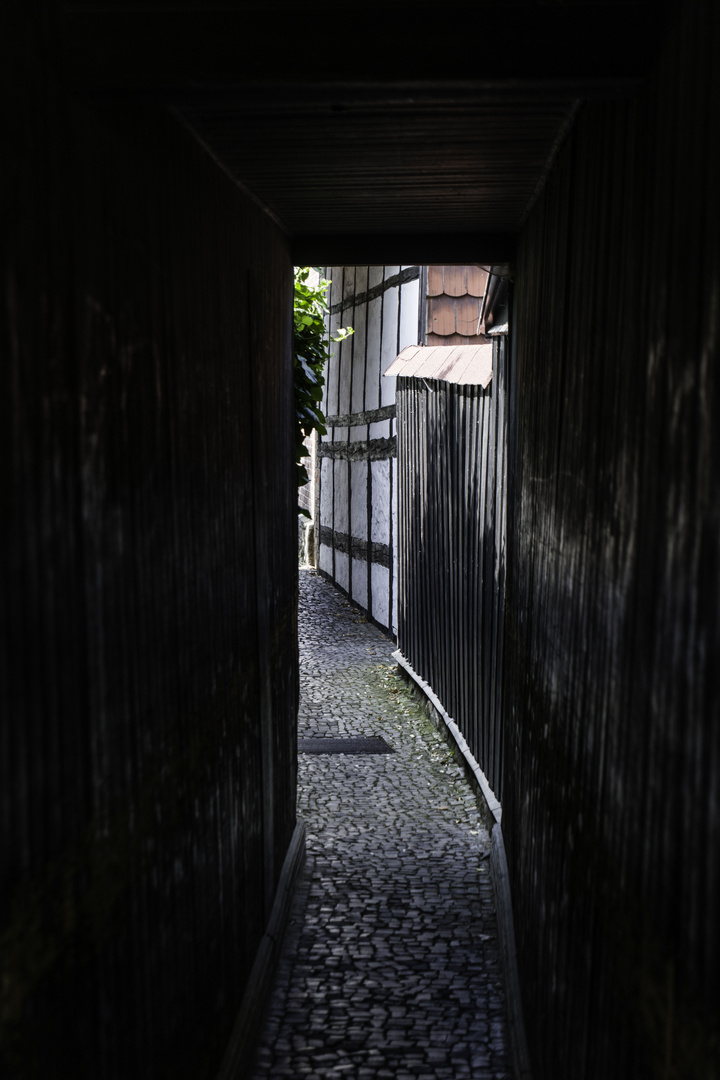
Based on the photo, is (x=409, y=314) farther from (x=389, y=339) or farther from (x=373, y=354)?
(x=373, y=354)

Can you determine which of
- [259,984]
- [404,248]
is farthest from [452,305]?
[259,984]

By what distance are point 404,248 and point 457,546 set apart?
9.14ft

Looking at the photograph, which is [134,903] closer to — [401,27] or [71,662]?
[71,662]

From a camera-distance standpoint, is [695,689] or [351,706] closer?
[695,689]

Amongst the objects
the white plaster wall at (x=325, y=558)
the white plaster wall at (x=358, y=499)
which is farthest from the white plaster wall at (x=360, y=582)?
the white plaster wall at (x=325, y=558)

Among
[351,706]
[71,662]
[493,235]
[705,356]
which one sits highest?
[493,235]

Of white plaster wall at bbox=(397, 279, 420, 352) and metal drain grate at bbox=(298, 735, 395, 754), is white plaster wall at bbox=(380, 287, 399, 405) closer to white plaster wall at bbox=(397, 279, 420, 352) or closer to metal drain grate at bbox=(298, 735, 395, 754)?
white plaster wall at bbox=(397, 279, 420, 352)

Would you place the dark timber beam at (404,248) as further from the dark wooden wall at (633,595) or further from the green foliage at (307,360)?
the dark wooden wall at (633,595)

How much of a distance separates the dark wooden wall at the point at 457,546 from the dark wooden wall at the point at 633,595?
2.47 meters

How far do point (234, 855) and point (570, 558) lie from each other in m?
1.67

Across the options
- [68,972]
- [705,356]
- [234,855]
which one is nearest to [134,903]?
[68,972]

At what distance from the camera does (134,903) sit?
229cm

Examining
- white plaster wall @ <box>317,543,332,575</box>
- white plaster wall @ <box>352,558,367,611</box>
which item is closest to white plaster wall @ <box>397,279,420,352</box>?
white plaster wall @ <box>352,558,367,611</box>

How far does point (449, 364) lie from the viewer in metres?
8.05
